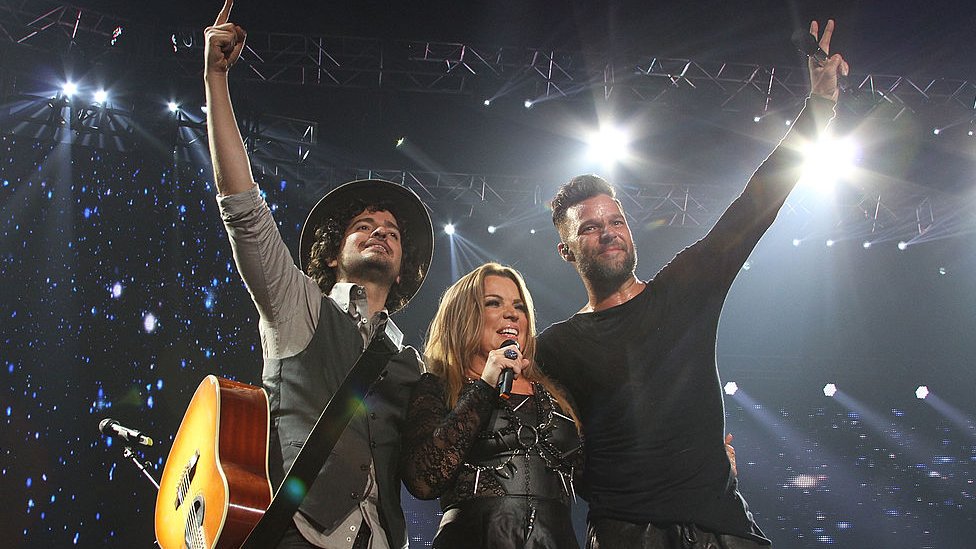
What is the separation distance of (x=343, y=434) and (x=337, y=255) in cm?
71

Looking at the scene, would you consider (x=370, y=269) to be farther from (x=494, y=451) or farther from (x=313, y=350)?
(x=494, y=451)

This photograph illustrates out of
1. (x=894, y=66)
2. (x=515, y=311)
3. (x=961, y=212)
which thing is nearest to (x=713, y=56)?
(x=894, y=66)

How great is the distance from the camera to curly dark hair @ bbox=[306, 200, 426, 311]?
100 inches

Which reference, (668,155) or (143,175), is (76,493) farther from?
(668,155)

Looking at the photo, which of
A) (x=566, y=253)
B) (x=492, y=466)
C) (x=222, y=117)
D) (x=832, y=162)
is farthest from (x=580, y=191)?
(x=832, y=162)

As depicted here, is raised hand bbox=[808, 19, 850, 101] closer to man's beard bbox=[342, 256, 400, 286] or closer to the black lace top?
the black lace top

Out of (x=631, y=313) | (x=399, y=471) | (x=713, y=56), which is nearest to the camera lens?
(x=399, y=471)

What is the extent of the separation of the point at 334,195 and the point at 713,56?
5.48 m

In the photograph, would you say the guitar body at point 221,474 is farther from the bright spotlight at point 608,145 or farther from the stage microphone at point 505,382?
the bright spotlight at point 608,145

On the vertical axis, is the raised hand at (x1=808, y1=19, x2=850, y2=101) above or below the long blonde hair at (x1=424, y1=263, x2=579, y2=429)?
above

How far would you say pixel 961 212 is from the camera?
9297 mm

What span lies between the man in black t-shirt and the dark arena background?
14.0 ft

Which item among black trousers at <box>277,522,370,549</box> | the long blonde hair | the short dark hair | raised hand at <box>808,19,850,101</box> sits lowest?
black trousers at <box>277,522,370,549</box>

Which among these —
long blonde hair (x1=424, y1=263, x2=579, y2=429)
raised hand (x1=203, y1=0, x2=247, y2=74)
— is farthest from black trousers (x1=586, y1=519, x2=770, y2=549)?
raised hand (x1=203, y1=0, x2=247, y2=74)
